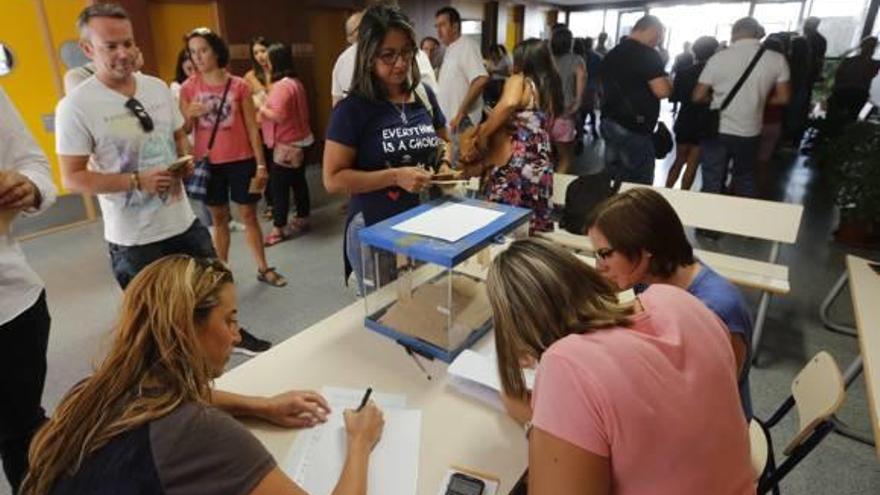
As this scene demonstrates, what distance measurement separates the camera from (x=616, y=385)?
0.74 metres

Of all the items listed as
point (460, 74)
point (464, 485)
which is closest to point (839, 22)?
point (460, 74)

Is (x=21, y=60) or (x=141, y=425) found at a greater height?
(x=21, y=60)

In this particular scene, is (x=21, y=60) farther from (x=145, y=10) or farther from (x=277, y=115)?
(x=277, y=115)

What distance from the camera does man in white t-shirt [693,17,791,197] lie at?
3.34 metres

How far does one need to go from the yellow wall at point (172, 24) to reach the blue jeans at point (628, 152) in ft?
13.2

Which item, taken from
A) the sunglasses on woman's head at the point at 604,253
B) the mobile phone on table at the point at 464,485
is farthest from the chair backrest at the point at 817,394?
the mobile phone on table at the point at 464,485

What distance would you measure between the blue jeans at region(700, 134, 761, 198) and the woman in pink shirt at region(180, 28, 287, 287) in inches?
125

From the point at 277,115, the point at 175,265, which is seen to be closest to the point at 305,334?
the point at 175,265

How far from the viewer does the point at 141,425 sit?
0.68 metres

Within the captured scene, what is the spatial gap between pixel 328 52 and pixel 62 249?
3.94 meters

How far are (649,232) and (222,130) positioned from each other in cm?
249

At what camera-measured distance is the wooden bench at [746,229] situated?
229cm

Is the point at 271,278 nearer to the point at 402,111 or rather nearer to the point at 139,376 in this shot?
the point at 402,111

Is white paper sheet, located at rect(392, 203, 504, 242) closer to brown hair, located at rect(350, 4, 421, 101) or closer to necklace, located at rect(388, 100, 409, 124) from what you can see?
necklace, located at rect(388, 100, 409, 124)
